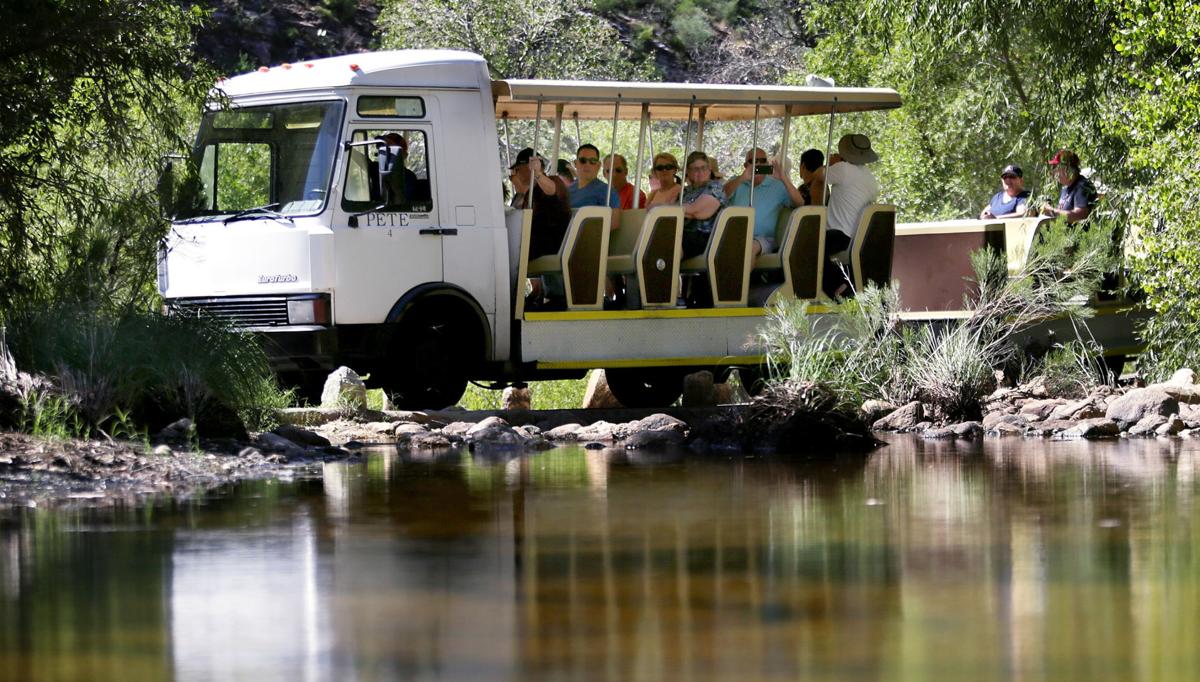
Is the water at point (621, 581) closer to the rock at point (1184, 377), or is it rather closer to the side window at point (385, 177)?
the side window at point (385, 177)

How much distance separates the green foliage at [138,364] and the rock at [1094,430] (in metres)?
6.23

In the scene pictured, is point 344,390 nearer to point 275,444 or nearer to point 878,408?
point 275,444

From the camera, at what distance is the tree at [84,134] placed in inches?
527

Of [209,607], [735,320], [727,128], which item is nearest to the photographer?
[209,607]

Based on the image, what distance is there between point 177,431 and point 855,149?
8.50 m

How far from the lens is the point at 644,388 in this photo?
784 inches

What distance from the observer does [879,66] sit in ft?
106

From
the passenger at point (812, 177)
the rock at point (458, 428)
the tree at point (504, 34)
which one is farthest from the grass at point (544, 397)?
the tree at point (504, 34)

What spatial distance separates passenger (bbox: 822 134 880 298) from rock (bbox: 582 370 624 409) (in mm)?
2941

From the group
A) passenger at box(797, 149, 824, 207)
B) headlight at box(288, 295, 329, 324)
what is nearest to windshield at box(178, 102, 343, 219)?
headlight at box(288, 295, 329, 324)

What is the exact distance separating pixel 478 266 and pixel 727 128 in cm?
3999

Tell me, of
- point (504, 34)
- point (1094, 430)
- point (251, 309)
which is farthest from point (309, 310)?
point (504, 34)

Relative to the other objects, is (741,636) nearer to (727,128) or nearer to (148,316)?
(148,316)

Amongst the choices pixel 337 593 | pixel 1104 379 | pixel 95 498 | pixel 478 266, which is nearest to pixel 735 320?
pixel 478 266
